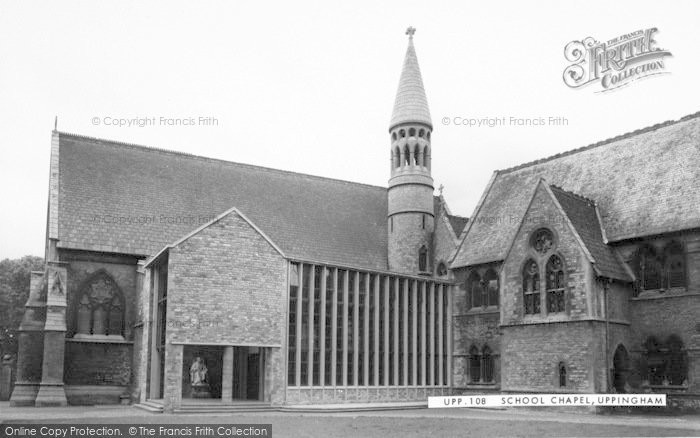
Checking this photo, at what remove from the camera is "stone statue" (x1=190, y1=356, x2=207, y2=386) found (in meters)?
35.9

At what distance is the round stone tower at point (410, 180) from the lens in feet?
152

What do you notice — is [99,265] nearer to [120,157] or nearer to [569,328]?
[120,157]

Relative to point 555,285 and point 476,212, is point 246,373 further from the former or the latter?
point 476,212

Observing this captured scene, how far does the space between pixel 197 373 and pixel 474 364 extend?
14.4 m

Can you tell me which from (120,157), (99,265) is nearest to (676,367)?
(99,265)

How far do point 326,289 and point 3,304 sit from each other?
36879mm

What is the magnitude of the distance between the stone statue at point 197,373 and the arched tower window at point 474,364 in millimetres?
13827

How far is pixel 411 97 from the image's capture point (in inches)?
1868

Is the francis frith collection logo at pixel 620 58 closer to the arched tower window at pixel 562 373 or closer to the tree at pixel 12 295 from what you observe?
the arched tower window at pixel 562 373

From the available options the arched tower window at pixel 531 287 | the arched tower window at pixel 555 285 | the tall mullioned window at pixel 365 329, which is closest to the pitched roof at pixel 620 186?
the arched tower window at pixel 531 287

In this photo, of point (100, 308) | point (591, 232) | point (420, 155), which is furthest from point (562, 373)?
point (100, 308)

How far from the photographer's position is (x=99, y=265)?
40.2m

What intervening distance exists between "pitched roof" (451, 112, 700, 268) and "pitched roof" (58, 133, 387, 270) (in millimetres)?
7387

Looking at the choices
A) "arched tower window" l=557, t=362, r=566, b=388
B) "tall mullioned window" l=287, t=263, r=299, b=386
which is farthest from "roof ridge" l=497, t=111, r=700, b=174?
"tall mullioned window" l=287, t=263, r=299, b=386
